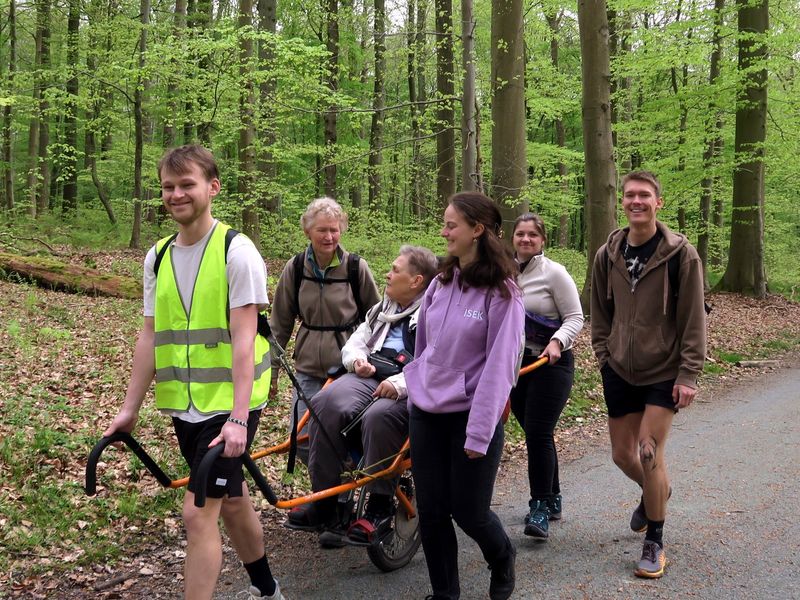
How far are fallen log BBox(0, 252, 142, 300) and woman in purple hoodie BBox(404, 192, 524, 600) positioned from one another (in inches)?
389

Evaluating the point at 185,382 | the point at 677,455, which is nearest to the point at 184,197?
the point at 185,382

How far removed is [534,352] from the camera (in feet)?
17.0

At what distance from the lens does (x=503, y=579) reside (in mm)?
3781

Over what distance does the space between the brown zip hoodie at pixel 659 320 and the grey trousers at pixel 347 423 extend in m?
1.45

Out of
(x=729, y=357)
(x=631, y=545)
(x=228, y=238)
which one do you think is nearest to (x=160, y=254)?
(x=228, y=238)

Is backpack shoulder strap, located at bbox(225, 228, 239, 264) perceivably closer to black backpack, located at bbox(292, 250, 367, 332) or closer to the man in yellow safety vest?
the man in yellow safety vest

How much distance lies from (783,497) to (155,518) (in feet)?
15.8

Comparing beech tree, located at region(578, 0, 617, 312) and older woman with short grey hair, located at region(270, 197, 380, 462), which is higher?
beech tree, located at region(578, 0, 617, 312)

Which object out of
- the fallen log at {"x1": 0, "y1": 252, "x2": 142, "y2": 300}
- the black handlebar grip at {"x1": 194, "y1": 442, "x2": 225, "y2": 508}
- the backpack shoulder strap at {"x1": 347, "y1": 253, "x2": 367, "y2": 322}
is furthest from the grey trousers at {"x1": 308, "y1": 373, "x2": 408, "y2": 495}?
the fallen log at {"x1": 0, "y1": 252, "x2": 142, "y2": 300}

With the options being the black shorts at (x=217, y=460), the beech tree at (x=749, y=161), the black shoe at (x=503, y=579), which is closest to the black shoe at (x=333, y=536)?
the black shoe at (x=503, y=579)

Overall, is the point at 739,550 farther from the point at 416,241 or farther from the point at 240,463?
the point at 416,241

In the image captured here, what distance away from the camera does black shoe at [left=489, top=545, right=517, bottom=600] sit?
12.4ft

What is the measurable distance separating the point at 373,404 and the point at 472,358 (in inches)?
35.8

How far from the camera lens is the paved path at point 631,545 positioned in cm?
409
